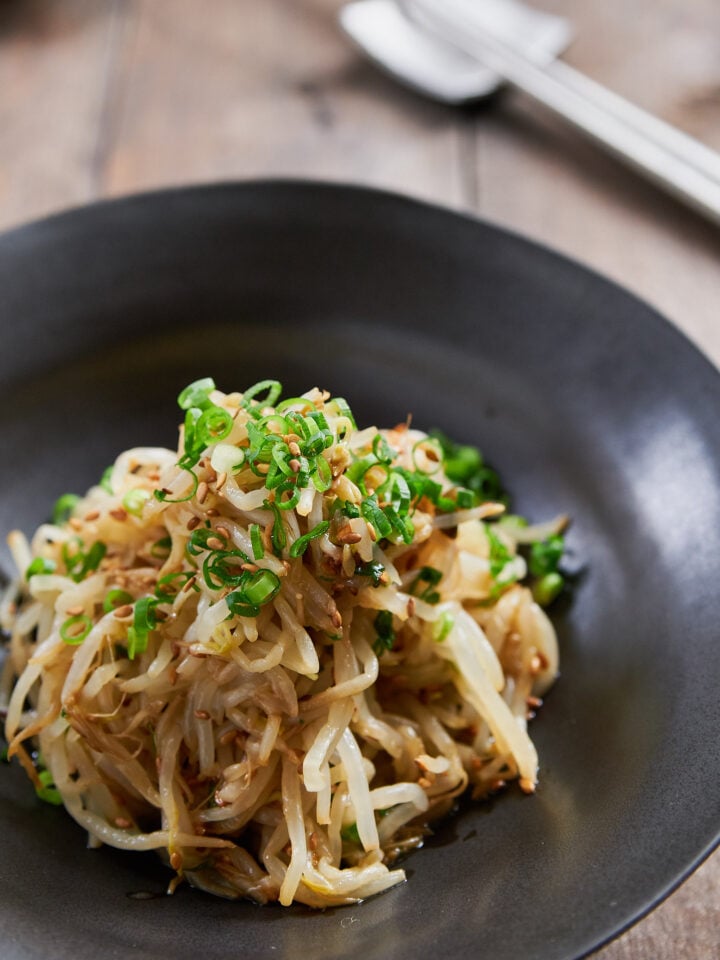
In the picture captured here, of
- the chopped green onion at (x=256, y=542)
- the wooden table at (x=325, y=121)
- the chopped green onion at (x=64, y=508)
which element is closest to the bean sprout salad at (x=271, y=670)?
the chopped green onion at (x=256, y=542)

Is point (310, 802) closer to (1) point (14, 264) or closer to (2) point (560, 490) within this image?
(2) point (560, 490)

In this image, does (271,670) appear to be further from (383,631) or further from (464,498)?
(464,498)

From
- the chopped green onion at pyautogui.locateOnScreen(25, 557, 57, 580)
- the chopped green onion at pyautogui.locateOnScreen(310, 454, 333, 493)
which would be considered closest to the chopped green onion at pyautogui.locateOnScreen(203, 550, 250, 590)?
the chopped green onion at pyautogui.locateOnScreen(310, 454, 333, 493)

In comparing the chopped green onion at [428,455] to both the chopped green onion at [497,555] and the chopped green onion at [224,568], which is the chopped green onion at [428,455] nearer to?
the chopped green onion at [497,555]

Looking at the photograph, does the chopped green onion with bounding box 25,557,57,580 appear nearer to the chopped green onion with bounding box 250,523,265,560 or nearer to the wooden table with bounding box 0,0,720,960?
the chopped green onion with bounding box 250,523,265,560

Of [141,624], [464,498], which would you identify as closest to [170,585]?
[141,624]

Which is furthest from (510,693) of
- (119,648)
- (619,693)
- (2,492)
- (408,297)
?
(2,492)
